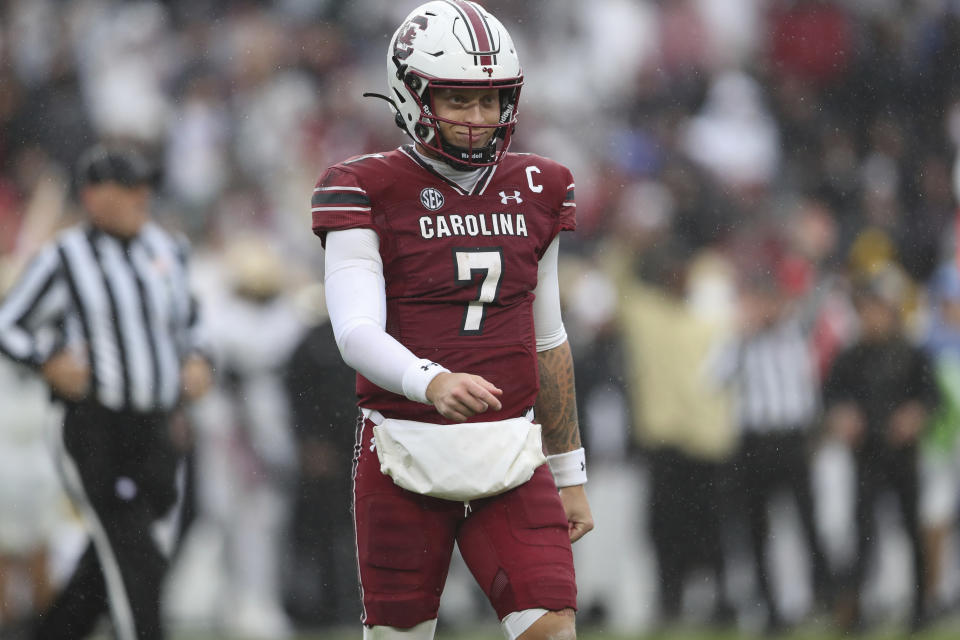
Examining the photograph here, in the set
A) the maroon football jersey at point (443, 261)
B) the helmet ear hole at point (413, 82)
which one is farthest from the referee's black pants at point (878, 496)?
the helmet ear hole at point (413, 82)

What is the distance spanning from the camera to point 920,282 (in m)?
6.39

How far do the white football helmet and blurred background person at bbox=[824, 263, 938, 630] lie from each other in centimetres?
371

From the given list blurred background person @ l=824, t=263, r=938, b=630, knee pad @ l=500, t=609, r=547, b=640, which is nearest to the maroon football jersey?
knee pad @ l=500, t=609, r=547, b=640

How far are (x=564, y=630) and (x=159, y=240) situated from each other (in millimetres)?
2844

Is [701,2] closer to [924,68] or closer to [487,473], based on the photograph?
[924,68]

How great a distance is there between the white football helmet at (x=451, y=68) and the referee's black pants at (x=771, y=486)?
3.64 metres

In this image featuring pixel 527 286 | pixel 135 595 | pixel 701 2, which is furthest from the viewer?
pixel 701 2

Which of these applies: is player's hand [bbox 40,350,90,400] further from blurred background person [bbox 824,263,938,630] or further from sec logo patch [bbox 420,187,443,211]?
blurred background person [bbox 824,263,938,630]

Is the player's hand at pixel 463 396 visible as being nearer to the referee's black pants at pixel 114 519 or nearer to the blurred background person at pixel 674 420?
the referee's black pants at pixel 114 519

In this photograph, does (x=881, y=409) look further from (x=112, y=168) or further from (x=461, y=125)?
(x=461, y=125)

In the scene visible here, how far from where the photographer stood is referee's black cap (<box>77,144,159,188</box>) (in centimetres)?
513

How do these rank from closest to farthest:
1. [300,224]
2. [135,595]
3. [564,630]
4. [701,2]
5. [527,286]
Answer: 1. [564,630]
2. [527,286]
3. [135,595]
4. [300,224]
5. [701,2]

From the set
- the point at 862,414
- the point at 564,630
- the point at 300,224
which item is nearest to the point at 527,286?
the point at 564,630

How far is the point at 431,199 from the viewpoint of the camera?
3002 mm
